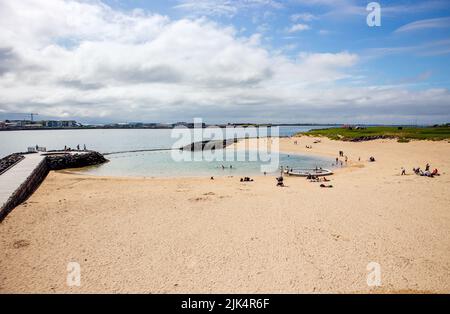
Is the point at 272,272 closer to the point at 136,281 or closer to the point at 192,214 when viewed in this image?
the point at 136,281

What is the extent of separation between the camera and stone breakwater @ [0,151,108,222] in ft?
66.5

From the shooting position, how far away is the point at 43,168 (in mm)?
38750

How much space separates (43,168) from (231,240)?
3370 cm

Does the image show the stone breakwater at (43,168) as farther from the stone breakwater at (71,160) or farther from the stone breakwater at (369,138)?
the stone breakwater at (369,138)

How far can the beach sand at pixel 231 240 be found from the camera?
11.6m

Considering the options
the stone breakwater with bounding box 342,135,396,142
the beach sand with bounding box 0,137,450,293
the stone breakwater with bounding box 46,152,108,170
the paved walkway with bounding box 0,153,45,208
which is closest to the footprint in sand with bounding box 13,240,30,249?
the beach sand with bounding box 0,137,450,293

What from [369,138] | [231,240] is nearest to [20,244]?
[231,240]

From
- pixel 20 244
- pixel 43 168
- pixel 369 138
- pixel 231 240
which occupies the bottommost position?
pixel 231 240

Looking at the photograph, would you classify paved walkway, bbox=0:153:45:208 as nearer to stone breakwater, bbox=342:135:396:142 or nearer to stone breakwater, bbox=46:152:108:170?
stone breakwater, bbox=46:152:108:170

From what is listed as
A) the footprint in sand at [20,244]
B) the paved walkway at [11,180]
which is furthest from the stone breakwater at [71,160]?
the footprint in sand at [20,244]

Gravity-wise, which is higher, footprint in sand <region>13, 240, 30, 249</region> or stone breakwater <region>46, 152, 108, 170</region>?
stone breakwater <region>46, 152, 108, 170</region>

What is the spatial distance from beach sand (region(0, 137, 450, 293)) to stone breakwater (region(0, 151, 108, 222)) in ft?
2.38

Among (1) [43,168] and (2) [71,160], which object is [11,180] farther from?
(2) [71,160]
